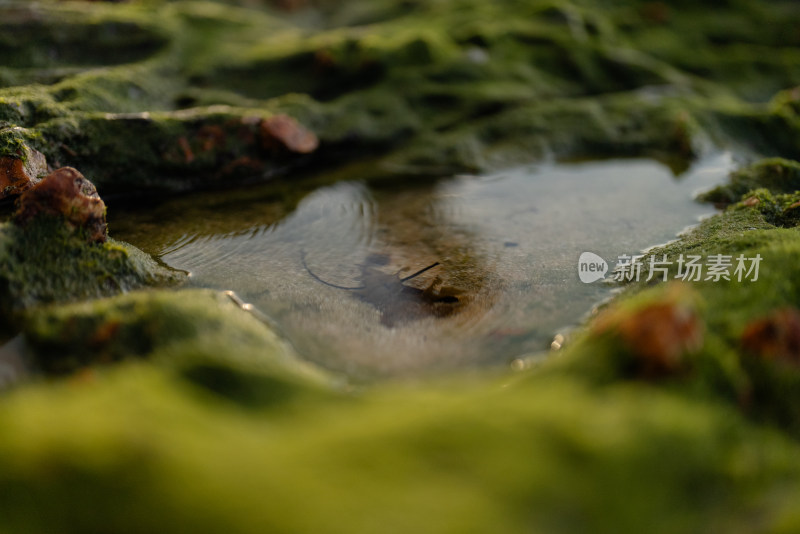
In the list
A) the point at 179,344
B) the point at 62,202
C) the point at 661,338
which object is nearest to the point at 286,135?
the point at 62,202

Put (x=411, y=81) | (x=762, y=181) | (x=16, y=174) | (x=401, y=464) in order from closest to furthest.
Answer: (x=401, y=464) → (x=16, y=174) → (x=762, y=181) → (x=411, y=81)

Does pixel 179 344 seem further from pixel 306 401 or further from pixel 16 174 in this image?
pixel 16 174

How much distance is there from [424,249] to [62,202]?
12.9 feet

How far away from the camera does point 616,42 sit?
12984 millimetres

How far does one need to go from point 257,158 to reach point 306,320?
4.56m

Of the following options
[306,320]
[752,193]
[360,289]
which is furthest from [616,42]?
[306,320]

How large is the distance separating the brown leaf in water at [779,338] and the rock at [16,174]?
24.1 ft

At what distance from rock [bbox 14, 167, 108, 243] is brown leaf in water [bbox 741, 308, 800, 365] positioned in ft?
18.8

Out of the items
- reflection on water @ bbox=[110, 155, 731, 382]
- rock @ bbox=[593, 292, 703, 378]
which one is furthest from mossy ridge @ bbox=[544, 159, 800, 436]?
reflection on water @ bbox=[110, 155, 731, 382]

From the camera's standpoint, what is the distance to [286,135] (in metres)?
8.85

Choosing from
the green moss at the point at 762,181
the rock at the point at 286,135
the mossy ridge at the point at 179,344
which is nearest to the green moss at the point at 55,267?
the mossy ridge at the point at 179,344

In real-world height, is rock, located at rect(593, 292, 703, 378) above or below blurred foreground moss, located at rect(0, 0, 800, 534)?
above

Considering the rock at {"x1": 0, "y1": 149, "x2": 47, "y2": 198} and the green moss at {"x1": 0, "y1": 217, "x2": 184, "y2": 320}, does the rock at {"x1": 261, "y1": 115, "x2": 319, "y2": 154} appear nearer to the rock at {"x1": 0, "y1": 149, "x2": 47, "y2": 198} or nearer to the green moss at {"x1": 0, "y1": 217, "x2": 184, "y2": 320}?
the rock at {"x1": 0, "y1": 149, "x2": 47, "y2": 198}

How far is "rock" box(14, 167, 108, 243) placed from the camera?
16.1ft
